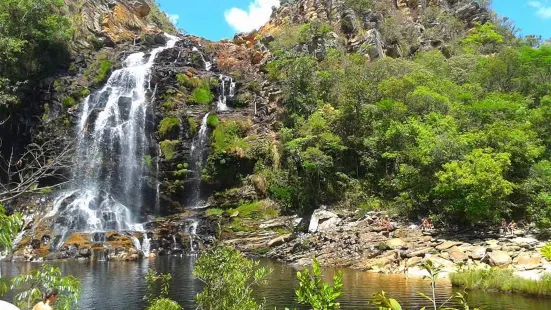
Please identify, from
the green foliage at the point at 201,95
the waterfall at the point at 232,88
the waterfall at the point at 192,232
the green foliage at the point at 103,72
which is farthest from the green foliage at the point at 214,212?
the green foliage at the point at 103,72

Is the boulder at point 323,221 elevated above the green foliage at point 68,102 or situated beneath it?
situated beneath

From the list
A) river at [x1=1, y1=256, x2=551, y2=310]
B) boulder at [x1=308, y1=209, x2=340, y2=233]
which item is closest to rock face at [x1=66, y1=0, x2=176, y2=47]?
river at [x1=1, y1=256, x2=551, y2=310]

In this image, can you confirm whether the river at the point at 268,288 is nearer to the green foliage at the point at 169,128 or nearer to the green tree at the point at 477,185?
the green tree at the point at 477,185

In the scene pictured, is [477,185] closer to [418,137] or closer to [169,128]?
[418,137]

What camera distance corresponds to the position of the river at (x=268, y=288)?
52.3 feet

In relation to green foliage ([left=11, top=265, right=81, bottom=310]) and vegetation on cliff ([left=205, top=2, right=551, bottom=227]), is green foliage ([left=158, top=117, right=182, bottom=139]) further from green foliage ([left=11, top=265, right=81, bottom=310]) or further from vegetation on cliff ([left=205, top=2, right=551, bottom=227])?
green foliage ([left=11, top=265, right=81, bottom=310])

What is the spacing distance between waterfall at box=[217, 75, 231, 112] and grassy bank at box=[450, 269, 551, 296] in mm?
31775

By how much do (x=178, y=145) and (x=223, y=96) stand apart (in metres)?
9.84

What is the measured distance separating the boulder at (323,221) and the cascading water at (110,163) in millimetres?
→ 13449

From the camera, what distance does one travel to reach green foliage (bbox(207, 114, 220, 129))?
43.1 meters

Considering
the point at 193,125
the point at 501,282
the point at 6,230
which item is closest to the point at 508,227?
the point at 501,282

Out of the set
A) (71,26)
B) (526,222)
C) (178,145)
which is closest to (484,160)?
(526,222)

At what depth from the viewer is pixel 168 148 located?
135 feet

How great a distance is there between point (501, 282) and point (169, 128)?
102 feet
